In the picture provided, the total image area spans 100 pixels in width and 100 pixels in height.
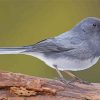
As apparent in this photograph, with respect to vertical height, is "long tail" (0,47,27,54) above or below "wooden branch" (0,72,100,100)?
above

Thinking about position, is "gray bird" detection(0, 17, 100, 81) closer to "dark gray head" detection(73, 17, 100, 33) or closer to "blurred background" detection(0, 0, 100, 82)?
"dark gray head" detection(73, 17, 100, 33)

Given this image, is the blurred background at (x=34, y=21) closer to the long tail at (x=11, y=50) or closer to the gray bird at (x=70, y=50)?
the gray bird at (x=70, y=50)

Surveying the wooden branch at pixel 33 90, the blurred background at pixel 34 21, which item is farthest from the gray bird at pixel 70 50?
the blurred background at pixel 34 21

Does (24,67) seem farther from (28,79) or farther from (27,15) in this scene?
(28,79)

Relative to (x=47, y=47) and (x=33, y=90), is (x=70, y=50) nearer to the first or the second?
(x=47, y=47)

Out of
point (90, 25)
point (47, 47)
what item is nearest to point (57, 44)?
point (47, 47)

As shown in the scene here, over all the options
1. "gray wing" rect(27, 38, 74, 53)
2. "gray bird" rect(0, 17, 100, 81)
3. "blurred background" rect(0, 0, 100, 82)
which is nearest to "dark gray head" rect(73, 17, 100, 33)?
"gray bird" rect(0, 17, 100, 81)

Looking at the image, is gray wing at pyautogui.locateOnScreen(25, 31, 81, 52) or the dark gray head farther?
the dark gray head
